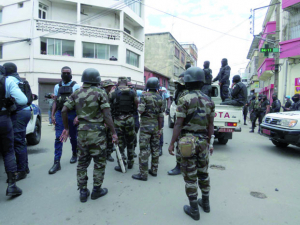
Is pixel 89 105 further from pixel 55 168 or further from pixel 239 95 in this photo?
pixel 239 95

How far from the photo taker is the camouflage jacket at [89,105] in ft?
9.76

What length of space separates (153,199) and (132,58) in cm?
2113

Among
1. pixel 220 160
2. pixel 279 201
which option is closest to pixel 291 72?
pixel 220 160

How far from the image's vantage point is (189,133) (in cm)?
270

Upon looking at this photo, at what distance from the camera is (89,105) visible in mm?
2969

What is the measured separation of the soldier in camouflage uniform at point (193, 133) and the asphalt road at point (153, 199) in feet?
1.34

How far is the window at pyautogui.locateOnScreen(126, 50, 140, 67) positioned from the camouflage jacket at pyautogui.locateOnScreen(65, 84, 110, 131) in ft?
64.5

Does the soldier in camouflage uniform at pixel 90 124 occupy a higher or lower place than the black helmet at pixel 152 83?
lower

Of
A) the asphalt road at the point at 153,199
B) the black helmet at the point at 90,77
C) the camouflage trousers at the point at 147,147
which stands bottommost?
the asphalt road at the point at 153,199

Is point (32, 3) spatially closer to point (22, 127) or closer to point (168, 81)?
point (22, 127)

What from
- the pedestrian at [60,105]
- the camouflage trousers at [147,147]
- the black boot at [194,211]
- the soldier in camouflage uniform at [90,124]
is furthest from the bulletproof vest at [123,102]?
the black boot at [194,211]

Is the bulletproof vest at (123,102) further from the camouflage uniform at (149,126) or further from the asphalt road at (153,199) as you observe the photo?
the asphalt road at (153,199)

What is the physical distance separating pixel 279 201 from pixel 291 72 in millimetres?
14291

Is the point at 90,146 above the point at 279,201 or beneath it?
above
